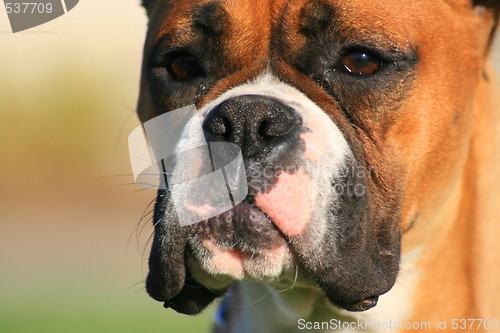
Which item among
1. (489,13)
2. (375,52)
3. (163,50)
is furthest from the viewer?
(489,13)

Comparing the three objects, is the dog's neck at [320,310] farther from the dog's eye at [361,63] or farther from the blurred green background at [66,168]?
the blurred green background at [66,168]

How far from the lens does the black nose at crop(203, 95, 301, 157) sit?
2576mm

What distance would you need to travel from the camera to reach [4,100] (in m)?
11.2

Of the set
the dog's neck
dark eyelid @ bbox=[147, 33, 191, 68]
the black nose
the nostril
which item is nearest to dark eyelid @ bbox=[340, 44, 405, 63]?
the black nose

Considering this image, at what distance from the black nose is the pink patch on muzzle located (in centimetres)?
13

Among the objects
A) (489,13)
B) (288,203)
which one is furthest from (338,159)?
(489,13)

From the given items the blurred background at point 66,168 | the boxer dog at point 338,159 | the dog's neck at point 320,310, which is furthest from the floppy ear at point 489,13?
the blurred background at point 66,168

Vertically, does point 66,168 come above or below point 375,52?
below

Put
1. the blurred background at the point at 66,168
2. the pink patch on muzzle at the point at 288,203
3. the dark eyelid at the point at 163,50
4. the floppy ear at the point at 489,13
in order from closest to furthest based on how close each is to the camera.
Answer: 1. the pink patch on muzzle at the point at 288,203
2. the dark eyelid at the point at 163,50
3. the floppy ear at the point at 489,13
4. the blurred background at the point at 66,168

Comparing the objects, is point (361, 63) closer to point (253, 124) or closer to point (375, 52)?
point (375, 52)

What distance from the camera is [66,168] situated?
39.1ft

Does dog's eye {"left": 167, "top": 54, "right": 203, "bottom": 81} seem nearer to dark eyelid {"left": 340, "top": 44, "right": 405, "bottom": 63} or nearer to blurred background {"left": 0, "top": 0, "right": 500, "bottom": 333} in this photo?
dark eyelid {"left": 340, "top": 44, "right": 405, "bottom": 63}

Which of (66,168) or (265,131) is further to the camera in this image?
(66,168)

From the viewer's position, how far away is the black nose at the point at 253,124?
258cm
